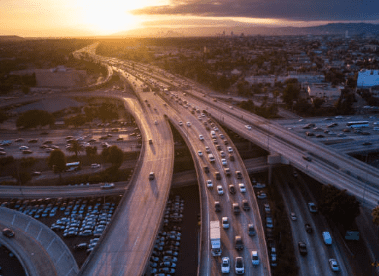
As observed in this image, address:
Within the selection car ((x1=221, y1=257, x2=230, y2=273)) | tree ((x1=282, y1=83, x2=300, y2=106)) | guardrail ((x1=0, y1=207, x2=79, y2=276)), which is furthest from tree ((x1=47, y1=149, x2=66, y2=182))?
tree ((x1=282, y1=83, x2=300, y2=106))

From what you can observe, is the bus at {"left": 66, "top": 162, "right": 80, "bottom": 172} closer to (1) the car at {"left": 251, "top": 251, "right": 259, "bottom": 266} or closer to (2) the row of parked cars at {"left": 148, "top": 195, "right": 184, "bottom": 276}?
(2) the row of parked cars at {"left": 148, "top": 195, "right": 184, "bottom": 276}

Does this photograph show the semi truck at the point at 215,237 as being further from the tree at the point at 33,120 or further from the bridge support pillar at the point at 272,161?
the tree at the point at 33,120

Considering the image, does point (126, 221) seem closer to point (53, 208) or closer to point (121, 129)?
point (53, 208)

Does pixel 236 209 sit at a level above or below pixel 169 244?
above

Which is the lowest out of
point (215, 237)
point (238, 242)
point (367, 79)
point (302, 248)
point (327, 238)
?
point (302, 248)

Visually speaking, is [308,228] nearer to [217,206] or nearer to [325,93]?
[217,206]

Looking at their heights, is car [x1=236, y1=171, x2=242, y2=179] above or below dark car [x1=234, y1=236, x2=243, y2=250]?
above

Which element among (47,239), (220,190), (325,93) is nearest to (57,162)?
(47,239)

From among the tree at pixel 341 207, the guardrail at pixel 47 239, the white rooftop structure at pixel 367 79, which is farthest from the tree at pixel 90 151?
the white rooftop structure at pixel 367 79
